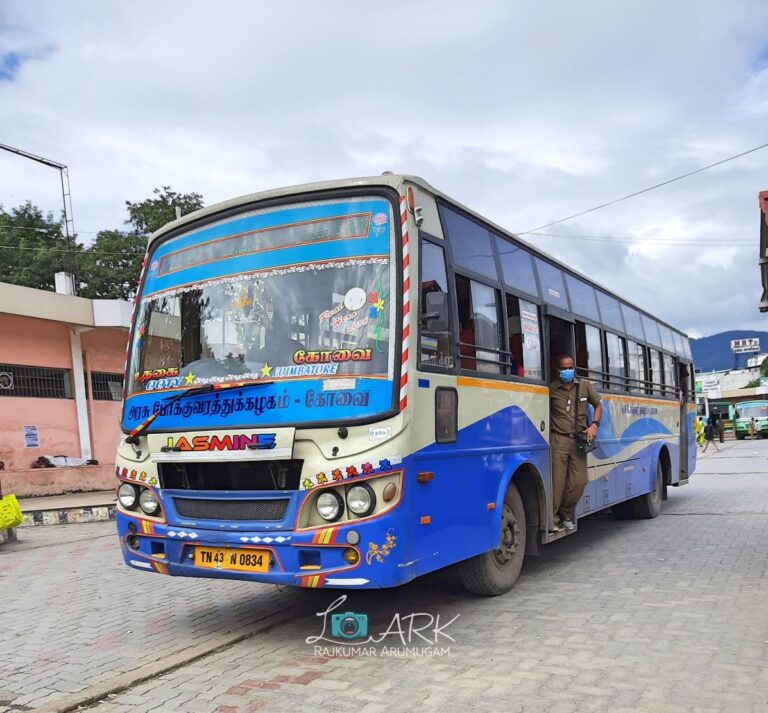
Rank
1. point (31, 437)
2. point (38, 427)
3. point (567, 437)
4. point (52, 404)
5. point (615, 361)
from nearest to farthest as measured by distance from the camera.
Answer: point (567, 437)
point (615, 361)
point (31, 437)
point (38, 427)
point (52, 404)

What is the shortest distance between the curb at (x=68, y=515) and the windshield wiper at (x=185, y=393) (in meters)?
8.28

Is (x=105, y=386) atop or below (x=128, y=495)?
atop

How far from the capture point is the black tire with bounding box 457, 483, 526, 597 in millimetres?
5621

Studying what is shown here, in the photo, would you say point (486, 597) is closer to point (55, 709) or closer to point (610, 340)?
point (55, 709)

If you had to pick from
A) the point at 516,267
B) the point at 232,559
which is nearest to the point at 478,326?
the point at 516,267

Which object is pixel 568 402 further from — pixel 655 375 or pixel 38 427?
pixel 38 427

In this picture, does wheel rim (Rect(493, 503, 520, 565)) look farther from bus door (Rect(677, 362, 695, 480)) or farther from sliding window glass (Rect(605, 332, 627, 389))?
bus door (Rect(677, 362, 695, 480))

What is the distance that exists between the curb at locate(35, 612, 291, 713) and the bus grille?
836mm

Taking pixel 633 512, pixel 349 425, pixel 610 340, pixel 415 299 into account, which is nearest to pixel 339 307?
pixel 415 299

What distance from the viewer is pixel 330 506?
4.38m

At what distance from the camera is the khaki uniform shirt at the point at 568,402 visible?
22.4ft

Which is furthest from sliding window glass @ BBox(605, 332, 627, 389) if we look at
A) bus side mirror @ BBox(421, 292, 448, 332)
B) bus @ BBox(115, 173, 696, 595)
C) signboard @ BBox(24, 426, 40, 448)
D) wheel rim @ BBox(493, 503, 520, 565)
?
signboard @ BBox(24, 426, 40, 448)

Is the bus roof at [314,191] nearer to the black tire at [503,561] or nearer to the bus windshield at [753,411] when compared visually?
the black tire at [503,561]

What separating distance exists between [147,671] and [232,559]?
0.78 m
